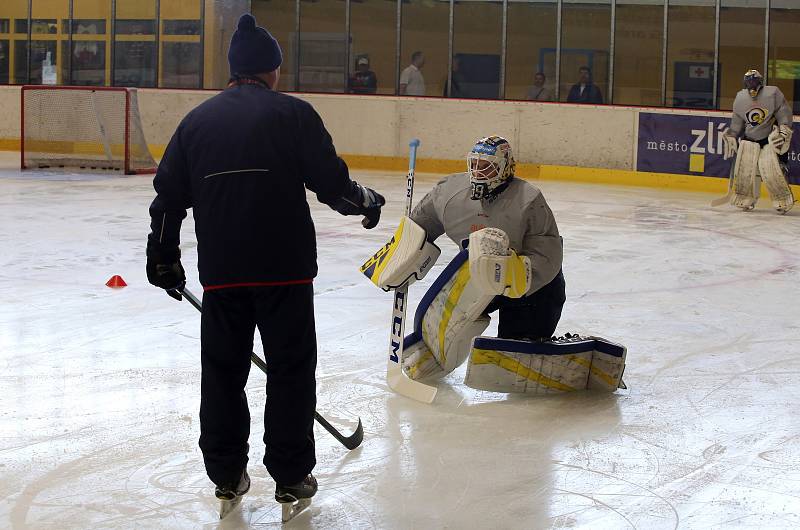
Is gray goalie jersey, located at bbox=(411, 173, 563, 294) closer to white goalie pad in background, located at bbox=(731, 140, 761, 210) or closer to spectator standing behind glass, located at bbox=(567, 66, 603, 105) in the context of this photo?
white goalie pad in background, located at bbox=(731, 140, 761, 210)

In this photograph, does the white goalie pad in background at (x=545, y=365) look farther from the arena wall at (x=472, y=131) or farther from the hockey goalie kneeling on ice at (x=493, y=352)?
the arena wall at (x=472, y=131)

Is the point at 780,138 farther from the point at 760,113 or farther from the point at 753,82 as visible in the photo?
the point at 753,82

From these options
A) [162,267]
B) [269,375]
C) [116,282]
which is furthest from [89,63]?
[269,375]

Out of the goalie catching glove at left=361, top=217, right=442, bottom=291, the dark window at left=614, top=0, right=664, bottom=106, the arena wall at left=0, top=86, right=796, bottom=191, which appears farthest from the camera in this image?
the dark window at left=614, top=0, right=664, bottom=106

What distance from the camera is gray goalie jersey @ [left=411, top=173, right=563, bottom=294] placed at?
437 cm

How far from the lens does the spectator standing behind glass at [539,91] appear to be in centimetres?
1573

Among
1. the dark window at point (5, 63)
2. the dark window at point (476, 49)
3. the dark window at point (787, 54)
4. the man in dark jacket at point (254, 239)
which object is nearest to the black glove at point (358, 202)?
the man in dark jacket at point (254, 239)

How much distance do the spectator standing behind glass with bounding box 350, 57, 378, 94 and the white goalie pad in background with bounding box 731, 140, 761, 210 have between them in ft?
20.6

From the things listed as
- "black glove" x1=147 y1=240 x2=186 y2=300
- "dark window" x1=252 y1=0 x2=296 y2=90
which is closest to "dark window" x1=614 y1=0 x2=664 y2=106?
"dark window" x1=252 y1=0 x2=296 y2=90

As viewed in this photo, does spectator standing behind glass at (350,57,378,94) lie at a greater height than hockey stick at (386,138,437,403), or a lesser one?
greater

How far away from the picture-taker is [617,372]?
14.9 ft

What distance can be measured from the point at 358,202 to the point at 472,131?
40.9 feet

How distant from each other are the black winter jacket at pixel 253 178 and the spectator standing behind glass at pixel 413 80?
44.0 feet

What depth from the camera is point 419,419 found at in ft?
13.7
